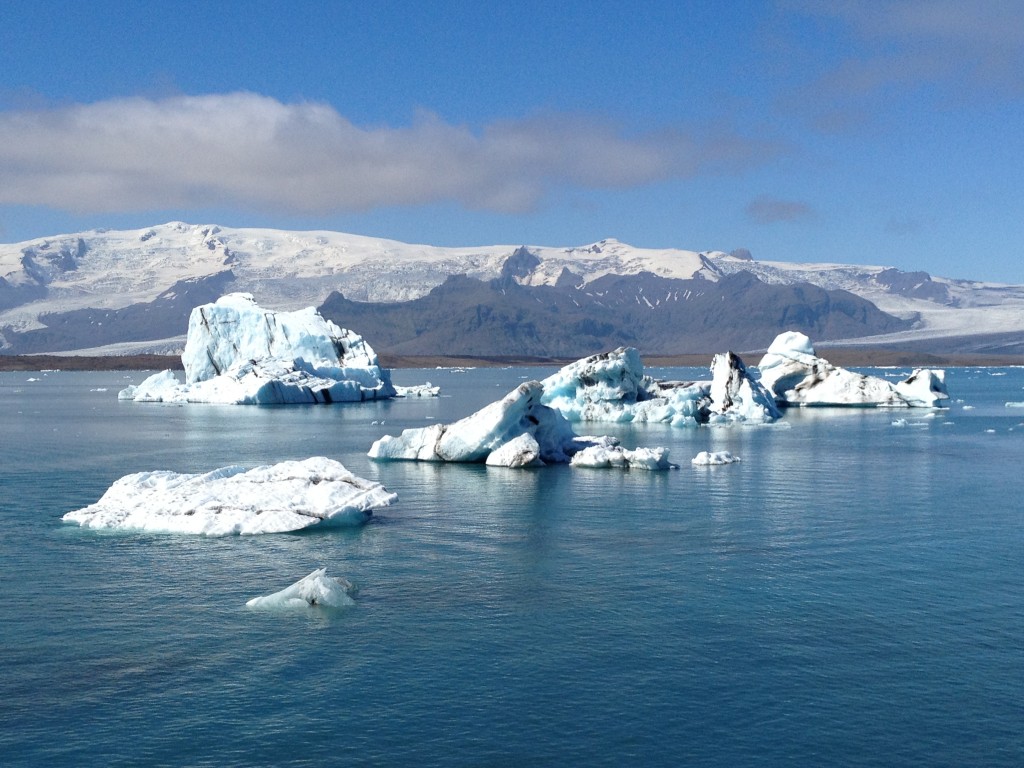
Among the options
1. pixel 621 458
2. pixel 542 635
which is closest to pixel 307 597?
pixel 542 635

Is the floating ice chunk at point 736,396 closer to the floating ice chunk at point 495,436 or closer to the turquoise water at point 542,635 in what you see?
the floating ice chunk at point 495,436

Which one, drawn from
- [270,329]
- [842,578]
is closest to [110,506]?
[842,578]

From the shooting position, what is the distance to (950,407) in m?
68.4

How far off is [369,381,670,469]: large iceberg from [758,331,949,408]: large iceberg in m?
37.2

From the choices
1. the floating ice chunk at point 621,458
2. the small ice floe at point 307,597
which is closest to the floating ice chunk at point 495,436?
the floating ice chunk at point 621,458

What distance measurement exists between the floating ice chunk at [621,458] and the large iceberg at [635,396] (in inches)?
790

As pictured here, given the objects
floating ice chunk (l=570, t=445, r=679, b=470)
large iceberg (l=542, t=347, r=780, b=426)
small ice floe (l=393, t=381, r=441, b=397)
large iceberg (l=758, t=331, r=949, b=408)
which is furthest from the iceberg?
small ice floe (l=393, t=381, r=441, b=397)

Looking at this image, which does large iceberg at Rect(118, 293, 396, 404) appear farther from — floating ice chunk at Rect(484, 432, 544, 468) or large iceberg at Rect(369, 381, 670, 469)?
floating ice chunk at Rect(484, 432, 544, 468)

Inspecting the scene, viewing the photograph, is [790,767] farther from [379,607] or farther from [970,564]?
[970,564]

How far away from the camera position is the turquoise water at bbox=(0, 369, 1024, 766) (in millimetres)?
10789

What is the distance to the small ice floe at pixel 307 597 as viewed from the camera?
50.2ft

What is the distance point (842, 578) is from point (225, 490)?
1254 cm

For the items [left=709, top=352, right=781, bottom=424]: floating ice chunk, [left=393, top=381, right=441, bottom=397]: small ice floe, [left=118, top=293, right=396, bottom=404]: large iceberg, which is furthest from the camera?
[left=393, top=381, right=441, bottom=397]: small ice floe

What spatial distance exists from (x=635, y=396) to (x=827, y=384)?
62.2ft
